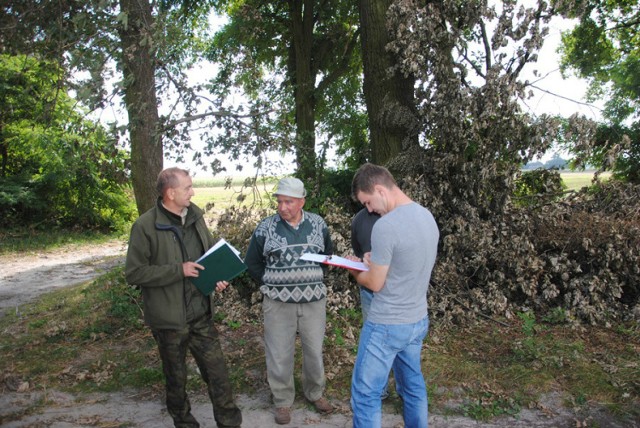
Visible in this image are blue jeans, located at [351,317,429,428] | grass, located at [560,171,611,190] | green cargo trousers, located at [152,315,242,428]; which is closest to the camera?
blue jeans, located at [351,317,429,428]

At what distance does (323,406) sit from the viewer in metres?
4.62

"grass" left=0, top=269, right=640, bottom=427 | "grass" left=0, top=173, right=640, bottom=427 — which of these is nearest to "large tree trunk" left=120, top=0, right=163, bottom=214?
"grass" left=0, top=173, right=640, bottom=427

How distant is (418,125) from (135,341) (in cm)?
464

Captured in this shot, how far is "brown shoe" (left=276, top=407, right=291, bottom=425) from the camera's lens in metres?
4.45

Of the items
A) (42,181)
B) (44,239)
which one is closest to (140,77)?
(44,239)

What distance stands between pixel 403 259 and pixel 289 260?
1.40m

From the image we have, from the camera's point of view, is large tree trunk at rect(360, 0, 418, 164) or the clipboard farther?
large tree trunk at rect(360, 0, 418, 164)

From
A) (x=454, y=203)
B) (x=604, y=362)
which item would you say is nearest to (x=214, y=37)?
(x=454, y=203)

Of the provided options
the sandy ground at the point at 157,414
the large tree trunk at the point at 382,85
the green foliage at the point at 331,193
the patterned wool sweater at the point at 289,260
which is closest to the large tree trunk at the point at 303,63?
the green foliage at the point at 331,193

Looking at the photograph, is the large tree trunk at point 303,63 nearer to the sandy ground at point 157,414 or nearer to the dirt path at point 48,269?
the dirt path at point 48,269

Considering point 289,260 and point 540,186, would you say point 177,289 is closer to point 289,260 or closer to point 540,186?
point 289,260

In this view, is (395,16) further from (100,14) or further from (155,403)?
(155,403)

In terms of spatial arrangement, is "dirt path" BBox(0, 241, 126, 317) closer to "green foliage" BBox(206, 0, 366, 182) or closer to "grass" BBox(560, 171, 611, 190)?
"green foliage" BBox(206, 0, 366, 182)

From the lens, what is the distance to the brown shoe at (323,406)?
15.2ft
